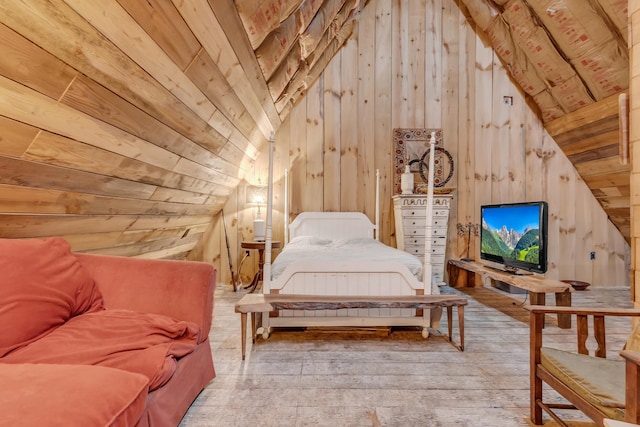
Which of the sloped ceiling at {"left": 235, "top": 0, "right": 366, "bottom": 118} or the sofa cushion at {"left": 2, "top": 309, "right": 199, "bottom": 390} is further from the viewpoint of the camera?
the sloped ceiling at {"left": 235, "top": 0, "right": 366, "bottom": 118}

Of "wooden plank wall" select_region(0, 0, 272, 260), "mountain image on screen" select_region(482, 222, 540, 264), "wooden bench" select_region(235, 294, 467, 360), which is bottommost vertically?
"wooden bench" select_region(235, 294, 467, 360)

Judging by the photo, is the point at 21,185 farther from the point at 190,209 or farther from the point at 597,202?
the point at 597,202

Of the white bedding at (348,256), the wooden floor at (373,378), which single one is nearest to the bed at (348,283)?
the white bedding at (348,256)

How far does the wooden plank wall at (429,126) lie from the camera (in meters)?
4.12

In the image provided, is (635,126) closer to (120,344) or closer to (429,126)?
(120,344)

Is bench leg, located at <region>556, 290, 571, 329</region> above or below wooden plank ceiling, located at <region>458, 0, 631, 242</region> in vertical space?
below

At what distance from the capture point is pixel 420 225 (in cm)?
369

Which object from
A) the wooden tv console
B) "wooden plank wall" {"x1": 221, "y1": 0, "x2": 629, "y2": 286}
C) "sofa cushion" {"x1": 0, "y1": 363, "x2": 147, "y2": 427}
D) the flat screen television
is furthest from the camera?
"wooden plank wall" {"x1": 221, "y1": 0, "x2": 629, "y2": 286}

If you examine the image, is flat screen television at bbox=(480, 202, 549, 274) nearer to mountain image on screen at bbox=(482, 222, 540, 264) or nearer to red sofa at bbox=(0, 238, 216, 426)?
mountain image on screen at bbox=(482, 222, 540, 264)

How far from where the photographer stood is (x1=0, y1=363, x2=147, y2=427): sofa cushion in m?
0.80

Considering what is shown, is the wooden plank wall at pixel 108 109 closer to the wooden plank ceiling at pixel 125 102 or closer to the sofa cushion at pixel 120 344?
the wooden plank ceiling at pixel 125 102

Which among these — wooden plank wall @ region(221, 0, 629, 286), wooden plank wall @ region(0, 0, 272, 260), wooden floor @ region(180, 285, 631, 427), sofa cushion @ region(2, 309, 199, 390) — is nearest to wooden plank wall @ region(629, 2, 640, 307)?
wooden floor @ region(180, 285, 631, 427)

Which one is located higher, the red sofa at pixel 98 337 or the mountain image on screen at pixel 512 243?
the mountain image on screen at pixel 512 243

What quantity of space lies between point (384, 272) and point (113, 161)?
1817 mm
